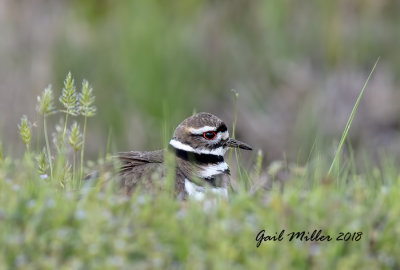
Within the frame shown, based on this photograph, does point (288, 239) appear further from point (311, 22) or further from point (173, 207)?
point (311, 22)

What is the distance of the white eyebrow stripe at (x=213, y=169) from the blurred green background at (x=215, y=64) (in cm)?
579

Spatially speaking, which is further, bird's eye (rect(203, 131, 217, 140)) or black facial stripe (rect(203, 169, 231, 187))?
bird's eye (rect(203, 131, 217, 140))

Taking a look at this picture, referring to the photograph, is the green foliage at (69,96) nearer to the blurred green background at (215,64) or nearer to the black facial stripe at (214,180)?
the black facial stripe at (214,180)

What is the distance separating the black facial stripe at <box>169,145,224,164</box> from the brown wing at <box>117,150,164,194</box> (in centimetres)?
23

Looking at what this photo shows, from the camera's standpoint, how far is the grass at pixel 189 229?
3625mm

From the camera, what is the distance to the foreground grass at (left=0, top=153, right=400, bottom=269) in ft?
11.9

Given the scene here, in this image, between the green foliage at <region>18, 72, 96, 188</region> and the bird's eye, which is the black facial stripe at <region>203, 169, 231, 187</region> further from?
the green foliage at <region>18, 72, 96, 188</region>

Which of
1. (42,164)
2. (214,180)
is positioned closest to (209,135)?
(214,180)

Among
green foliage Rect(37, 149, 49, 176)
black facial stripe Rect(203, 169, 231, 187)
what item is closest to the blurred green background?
black facial stripe Rect(203, 169, 231, 187)

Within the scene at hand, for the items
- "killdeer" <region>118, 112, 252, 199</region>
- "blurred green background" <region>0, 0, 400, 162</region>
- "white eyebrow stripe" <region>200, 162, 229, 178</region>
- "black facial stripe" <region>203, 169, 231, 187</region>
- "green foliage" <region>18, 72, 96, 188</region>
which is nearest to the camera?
"green foliage" <region>18, 72, 96, 188</region>

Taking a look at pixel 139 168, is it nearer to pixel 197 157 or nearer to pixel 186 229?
pixel 197 157

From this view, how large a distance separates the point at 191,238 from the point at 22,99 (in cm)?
1025

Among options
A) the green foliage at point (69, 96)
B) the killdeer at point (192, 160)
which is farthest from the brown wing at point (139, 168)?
the green foliage at point (69, 96)

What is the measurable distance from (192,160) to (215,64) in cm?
885
